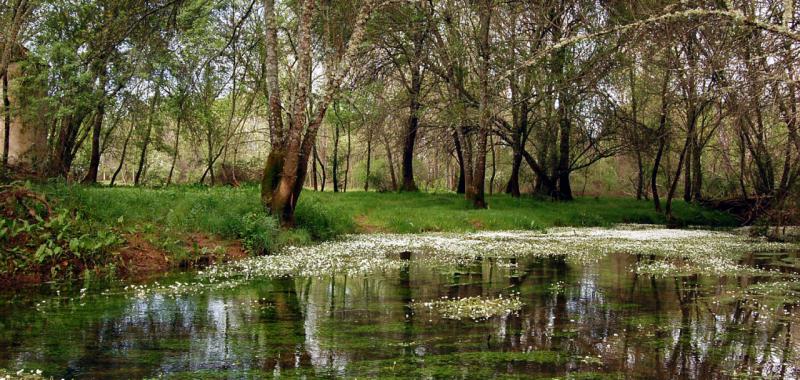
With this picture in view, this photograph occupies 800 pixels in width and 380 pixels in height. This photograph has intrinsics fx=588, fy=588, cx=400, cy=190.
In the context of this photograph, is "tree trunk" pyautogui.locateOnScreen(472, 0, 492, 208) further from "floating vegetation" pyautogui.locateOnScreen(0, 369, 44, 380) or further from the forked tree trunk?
"floating vegetation" pyautogui.locateOnScreen(0, 369, 44, 380)

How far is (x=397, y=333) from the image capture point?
7047 mm

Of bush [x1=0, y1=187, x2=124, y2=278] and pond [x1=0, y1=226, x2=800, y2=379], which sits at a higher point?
bush [x1=0, y1=187, x2=124, y2=278]

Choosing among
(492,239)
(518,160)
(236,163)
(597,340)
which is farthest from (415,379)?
(236,163)

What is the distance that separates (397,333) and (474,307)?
5.99ft

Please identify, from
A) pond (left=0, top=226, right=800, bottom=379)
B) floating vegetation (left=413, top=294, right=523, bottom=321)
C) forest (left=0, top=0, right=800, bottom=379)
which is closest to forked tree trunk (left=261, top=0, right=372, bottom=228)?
forest (left=0, top=0, right=800, bottom=379)

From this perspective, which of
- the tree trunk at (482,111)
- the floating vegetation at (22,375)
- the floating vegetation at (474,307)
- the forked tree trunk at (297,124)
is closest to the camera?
the floating vegetation at (22,375)

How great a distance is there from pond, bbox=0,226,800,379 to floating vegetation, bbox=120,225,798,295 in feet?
0.42

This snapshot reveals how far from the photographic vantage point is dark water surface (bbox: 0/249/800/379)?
18.5 feet

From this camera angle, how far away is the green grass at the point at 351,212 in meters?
14.4

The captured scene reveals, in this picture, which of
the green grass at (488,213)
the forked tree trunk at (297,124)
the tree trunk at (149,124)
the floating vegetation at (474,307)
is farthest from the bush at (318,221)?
the floating vegetation at (474,307)

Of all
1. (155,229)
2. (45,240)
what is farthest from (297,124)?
(45,240)

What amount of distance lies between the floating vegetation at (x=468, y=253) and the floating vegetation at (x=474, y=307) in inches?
140

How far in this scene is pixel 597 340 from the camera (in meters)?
6.75

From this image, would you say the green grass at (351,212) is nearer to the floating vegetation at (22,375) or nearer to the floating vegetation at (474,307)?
the floating vegetation at (474,307)
